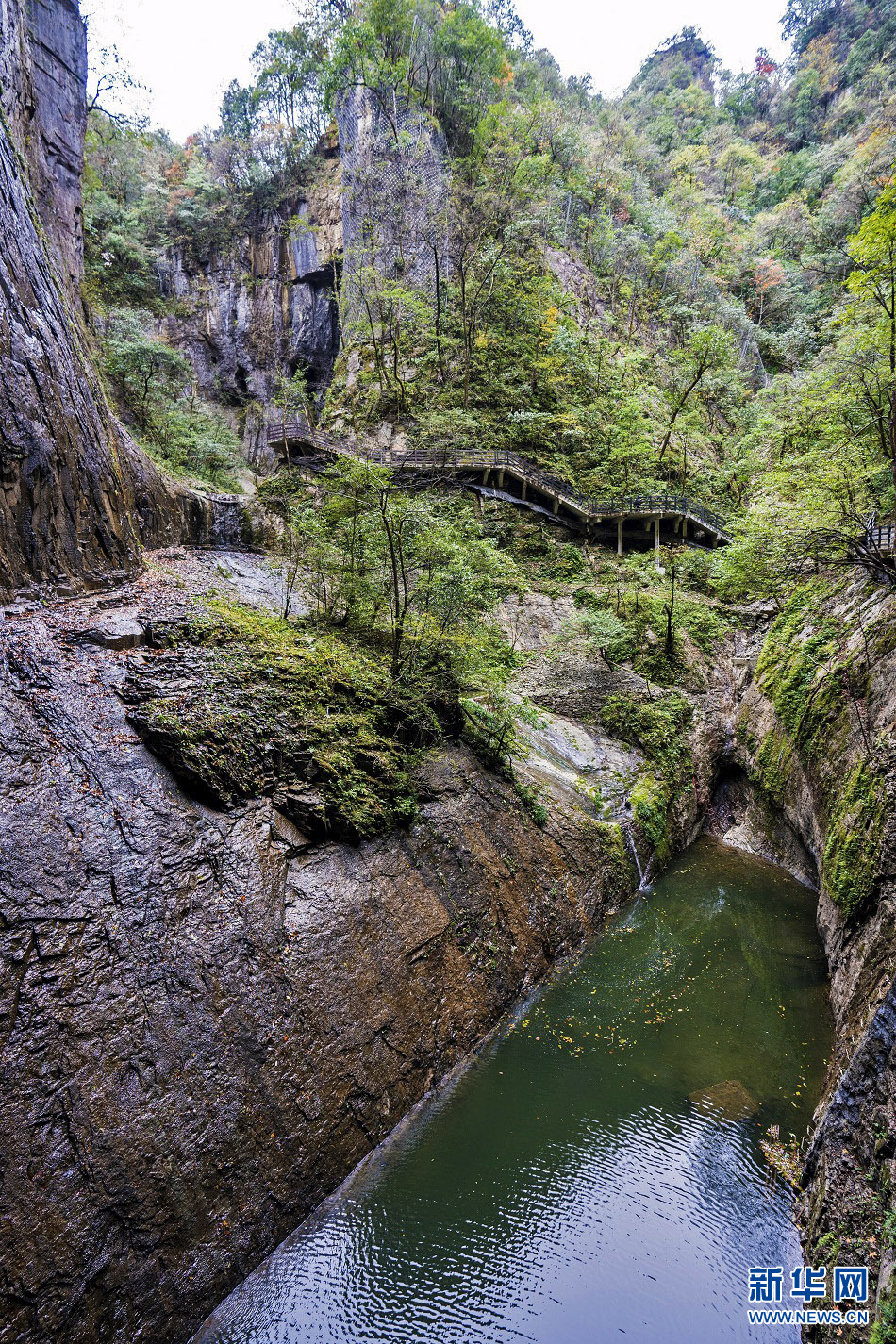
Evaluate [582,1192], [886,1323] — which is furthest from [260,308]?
[886,1323]

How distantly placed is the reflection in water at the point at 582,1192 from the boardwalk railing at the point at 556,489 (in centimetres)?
1493

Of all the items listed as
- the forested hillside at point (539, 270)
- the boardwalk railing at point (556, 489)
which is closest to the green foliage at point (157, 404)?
the forested hillside at point (539, 270)

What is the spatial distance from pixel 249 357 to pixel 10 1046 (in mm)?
34484

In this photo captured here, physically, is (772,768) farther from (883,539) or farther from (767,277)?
(767,277)

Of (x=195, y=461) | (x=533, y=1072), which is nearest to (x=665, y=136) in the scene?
(x=195, y=461)

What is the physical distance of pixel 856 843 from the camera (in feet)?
23.9

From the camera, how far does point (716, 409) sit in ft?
91.4

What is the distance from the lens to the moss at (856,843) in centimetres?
683

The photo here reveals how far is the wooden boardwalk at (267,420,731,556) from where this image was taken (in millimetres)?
19953

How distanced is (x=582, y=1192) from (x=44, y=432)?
10.6 metres

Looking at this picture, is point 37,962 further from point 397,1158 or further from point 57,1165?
point 397,1158

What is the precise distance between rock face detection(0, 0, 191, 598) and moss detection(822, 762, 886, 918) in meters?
10.5

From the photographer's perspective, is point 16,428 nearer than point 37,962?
No

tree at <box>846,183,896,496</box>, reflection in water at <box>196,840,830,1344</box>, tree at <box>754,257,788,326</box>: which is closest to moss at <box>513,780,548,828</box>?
reflection in water at <box>196,840,830,1344</box>
